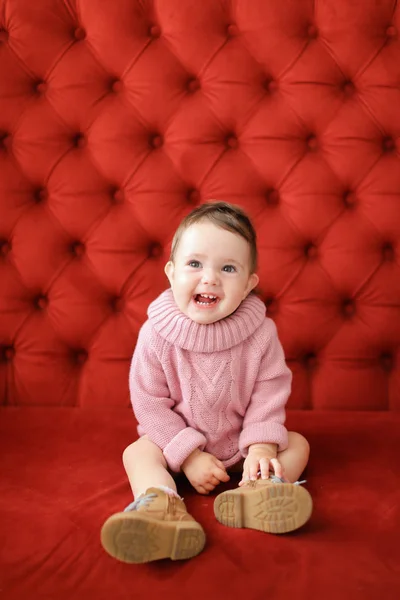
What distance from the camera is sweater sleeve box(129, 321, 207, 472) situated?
106cm

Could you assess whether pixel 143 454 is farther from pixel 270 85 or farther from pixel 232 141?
pixel 270 85

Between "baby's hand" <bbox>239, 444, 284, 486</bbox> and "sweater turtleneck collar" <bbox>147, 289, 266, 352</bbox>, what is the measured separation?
183 millimetres

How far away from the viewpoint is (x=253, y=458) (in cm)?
103

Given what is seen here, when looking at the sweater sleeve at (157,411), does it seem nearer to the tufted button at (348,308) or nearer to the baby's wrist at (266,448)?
the baby's wrist at (266,448)

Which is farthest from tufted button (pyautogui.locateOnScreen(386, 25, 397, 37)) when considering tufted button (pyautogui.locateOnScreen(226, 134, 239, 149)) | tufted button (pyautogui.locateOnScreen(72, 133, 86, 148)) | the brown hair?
tufted button (pyautogui.locateOnScreen(72, 133, 86, 148))

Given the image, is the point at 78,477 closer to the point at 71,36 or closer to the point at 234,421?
the point at 234,421

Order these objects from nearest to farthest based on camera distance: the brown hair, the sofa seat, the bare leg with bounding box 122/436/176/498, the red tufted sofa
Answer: the sofa seat < the bare leg with bounding box 122/436/176/498 < the brown hair < the red tufted sofa

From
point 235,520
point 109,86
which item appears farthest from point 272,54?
point 235,520

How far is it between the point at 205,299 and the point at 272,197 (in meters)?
0.46

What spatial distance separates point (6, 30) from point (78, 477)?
1026 mm

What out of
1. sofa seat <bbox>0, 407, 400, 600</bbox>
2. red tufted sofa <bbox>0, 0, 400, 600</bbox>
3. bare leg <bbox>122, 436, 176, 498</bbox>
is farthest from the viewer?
red tufted sofa <bbox>0, 0, 400, 600</bbox>

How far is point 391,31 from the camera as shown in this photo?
141 centimetres

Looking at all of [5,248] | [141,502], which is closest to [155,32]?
[5,248]

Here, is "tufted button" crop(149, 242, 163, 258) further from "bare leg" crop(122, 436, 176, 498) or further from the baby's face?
"bare leg" crop(122, 436, 176, 498)
